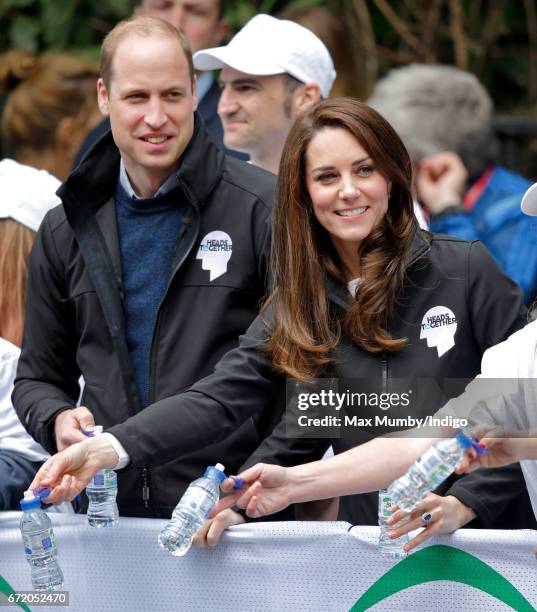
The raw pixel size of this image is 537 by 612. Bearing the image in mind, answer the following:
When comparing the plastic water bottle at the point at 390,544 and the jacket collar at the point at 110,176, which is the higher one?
the jacket collar at the point at 110,176

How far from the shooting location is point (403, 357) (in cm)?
384


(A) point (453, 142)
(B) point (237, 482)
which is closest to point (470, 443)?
(B) point (237, 482)

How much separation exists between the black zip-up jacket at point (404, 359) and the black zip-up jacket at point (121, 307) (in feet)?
0.83

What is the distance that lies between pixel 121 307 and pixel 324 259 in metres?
0.68

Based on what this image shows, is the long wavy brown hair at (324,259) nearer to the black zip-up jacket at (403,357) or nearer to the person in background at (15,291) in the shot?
the black zip-up jacket at (403,357)

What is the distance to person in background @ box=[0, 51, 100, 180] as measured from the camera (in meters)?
6.21

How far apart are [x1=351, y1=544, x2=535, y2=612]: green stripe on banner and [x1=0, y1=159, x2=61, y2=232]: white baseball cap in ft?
6.60

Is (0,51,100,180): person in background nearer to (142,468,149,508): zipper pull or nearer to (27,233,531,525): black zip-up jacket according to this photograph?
(142,468,149,508): zipper pull

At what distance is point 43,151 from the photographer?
20.4 ft

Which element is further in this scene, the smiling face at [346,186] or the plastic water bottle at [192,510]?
the smiling face at [346,186]

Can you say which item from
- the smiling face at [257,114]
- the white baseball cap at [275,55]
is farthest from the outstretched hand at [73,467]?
the white baseball cap at [275,55]

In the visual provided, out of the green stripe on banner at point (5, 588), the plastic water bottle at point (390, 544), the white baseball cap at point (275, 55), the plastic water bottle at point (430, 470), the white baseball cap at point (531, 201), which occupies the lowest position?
the green stripe on banner at point (5, 588)

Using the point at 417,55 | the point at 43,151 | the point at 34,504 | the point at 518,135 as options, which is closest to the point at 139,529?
the point at 34,504

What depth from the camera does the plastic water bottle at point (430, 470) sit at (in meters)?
3.32
